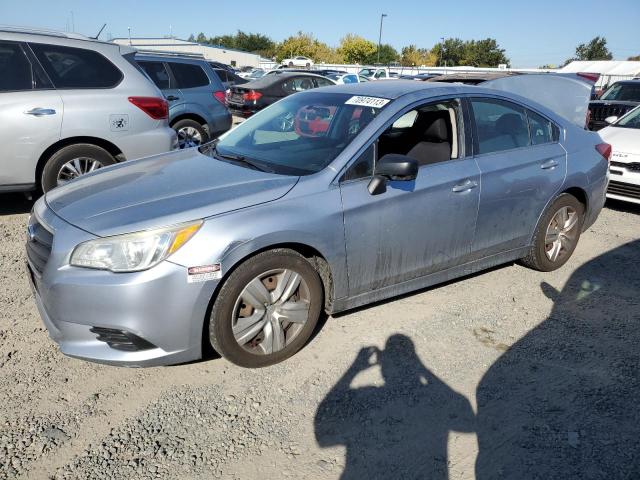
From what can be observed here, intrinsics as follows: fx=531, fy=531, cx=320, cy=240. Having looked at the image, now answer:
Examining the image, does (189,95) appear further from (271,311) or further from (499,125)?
(271,311)

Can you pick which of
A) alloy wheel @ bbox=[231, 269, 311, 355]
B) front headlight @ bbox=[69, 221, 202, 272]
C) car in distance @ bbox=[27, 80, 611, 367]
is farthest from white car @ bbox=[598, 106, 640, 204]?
front headlight @ bbox=[69, 221, 202, 272]

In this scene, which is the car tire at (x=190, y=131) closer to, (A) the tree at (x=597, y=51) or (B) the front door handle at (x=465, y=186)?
(B) the front door handle at (x=465, y=186)

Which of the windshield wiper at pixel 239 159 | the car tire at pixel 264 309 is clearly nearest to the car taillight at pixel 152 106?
the windshield wiper at pixel 239 159

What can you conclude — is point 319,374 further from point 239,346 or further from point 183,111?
point 183,111

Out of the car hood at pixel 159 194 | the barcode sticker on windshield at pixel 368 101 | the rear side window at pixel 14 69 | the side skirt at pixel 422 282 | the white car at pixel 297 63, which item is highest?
the white car at pixel 297 63

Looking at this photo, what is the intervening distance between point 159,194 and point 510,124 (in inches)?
110

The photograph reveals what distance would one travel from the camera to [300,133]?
12.8ft

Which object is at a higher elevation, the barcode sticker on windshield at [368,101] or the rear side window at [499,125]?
the barcode sticker on windshield at [368,101]

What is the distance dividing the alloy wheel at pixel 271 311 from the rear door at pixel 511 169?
5.07ft

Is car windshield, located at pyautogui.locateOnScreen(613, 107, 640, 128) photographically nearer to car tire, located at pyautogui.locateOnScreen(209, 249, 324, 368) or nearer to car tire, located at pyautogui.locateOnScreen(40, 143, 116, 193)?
car tire, located at pyautogui.locateOnScreen(209, 249, 324, 368)

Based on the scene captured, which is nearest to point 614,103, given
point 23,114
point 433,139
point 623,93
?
point 623,93

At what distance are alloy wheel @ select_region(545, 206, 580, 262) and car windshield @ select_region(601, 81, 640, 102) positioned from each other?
9.02m

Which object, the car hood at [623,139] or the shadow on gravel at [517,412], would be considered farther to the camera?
the car hood at [623,139]

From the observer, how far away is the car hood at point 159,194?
278cm
